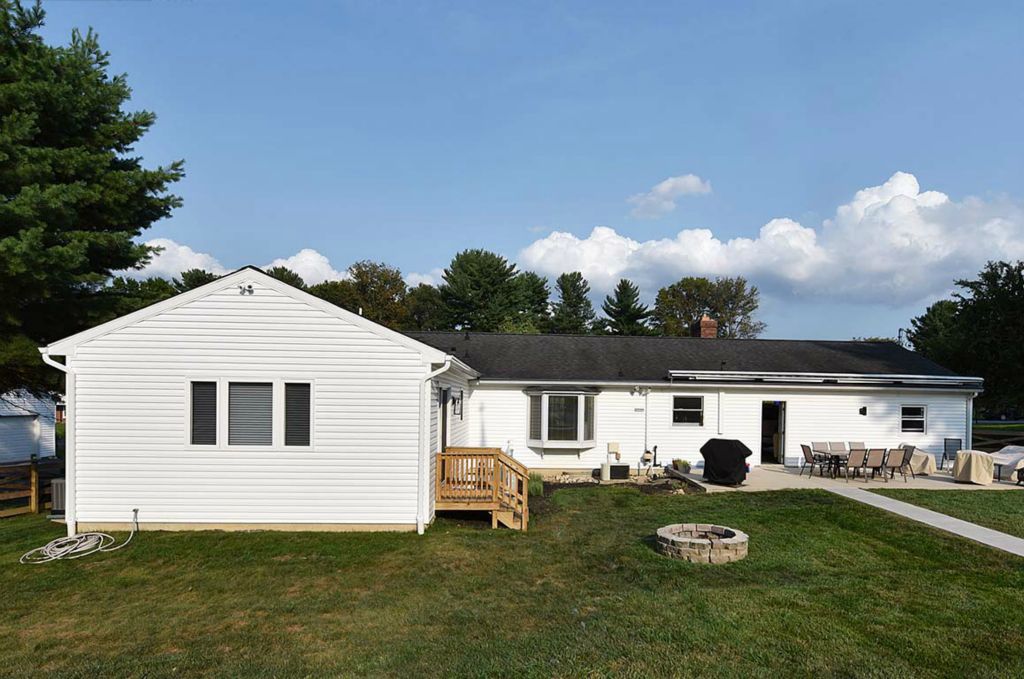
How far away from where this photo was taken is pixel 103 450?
9109mm

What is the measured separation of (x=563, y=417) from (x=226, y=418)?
8.82 meters

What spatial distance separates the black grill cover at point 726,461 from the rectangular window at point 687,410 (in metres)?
2.67

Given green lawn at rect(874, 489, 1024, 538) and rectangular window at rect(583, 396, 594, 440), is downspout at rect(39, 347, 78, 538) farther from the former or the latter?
green lawn at rect(874, 489, 1024, 538)

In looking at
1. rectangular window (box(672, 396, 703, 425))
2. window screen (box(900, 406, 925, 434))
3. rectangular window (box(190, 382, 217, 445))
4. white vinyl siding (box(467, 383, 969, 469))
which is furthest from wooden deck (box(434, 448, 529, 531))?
window screen (box(900, 406, 925, 434))

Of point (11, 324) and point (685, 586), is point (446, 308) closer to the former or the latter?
point (11, 324)

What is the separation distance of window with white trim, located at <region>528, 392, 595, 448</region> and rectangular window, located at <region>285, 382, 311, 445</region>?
7.48 meters

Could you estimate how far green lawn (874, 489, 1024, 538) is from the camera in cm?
949

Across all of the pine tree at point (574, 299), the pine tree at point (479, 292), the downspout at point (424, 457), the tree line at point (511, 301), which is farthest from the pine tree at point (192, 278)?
the downspout at point (424, 457)

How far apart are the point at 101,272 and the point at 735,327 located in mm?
55926

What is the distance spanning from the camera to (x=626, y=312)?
54188 millimetres

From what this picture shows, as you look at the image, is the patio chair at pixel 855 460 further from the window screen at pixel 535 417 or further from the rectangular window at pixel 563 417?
the window screen at pixel 535 417

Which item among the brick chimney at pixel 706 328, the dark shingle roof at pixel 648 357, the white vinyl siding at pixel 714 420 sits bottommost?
the white vinyl siding at pixel 714 420

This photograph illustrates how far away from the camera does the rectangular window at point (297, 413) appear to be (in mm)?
9273

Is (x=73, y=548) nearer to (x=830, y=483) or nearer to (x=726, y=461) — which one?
(x=726, y=461)
